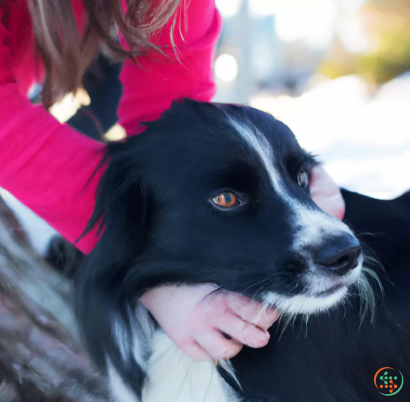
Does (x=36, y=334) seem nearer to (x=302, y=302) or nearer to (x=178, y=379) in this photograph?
(x=178, y=379)

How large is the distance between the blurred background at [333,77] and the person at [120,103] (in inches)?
3.0

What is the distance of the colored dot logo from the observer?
0.99 meters

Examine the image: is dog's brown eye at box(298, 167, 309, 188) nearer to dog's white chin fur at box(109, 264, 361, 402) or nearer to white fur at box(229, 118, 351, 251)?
white fur at box(229, 118, 351, 251)

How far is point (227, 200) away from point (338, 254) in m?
0.24

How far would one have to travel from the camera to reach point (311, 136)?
3.77ft

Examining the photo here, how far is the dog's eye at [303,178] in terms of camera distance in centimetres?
103

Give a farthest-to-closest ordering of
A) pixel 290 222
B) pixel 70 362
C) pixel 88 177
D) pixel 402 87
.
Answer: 1. pixel 70 362
2. pixel 402 87
3. pixel 88 177
4. pixel 290 222

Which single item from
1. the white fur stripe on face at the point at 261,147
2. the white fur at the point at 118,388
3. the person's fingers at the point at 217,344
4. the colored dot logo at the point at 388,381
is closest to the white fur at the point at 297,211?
the white fur stripe on face at the point at 261,147

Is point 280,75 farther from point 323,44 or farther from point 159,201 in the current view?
point 159,201

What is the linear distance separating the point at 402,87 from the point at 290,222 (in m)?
0.53

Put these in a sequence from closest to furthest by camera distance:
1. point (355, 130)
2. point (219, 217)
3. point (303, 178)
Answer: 1. point (219, 217)
2. point (303, 178)
3. point (355, 130)

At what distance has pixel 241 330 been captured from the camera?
90 centimetres

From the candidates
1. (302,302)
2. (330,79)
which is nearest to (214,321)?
(302,302)

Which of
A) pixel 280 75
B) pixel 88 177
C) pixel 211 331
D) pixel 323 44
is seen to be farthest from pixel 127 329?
pixel 323 44
